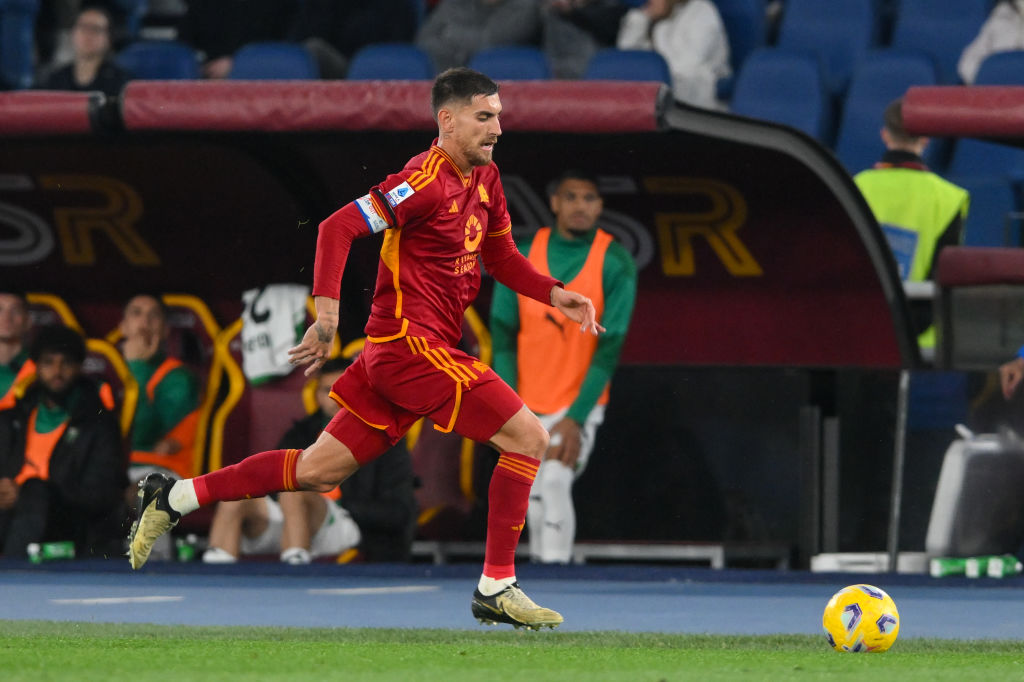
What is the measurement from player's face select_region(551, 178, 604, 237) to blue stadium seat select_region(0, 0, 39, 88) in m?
6.51

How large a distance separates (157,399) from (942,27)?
6.27 meters

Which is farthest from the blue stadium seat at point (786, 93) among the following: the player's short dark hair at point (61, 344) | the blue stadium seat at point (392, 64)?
the player's short dark hair at point (61, 344)

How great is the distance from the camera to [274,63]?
563 inches

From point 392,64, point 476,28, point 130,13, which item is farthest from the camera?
point 130,13

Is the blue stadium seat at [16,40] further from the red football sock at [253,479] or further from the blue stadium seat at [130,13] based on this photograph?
the red football sock at [253,479]

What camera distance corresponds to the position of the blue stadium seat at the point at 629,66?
12969mm

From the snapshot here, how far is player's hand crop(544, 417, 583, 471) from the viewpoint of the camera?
9.88m

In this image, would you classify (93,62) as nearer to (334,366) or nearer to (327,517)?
(334,366)

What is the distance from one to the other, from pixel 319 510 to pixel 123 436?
1536 millimetres

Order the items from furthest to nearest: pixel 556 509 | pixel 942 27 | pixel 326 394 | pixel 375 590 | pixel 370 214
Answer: pixel 942 27, pixel 326 394, pixel 556 509, pixel 375 590, pixel 370 214

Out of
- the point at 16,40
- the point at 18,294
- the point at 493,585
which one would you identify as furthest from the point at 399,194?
the point at 16,40

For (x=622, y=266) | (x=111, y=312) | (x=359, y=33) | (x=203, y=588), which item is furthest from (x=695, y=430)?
(x=359, y=33)

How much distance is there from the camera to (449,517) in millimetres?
10805

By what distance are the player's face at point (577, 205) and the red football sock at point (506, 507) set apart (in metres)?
3.23
